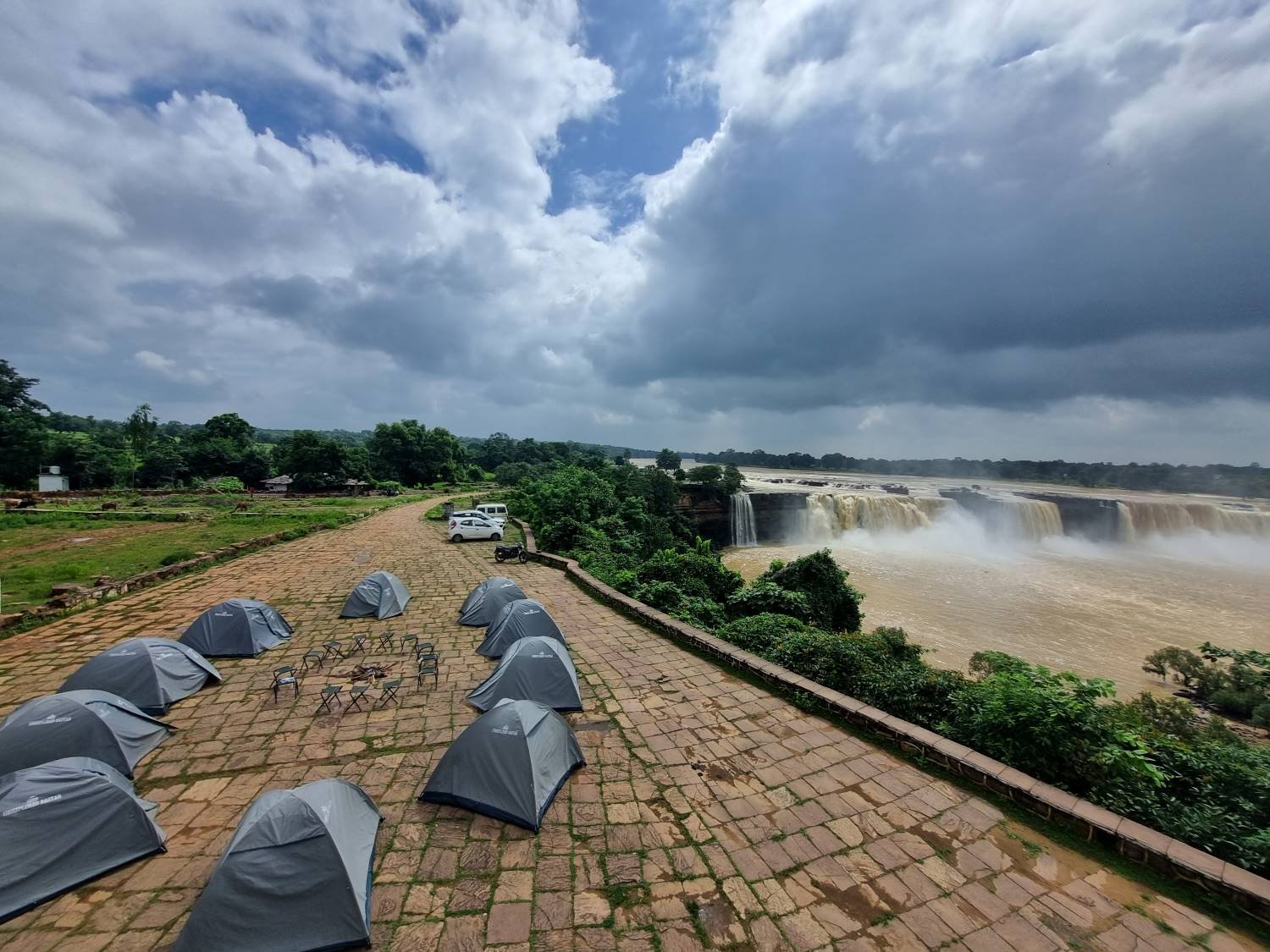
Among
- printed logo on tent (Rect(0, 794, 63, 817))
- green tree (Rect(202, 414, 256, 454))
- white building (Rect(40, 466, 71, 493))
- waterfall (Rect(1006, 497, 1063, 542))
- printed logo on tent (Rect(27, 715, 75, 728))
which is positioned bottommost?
waterfall (Rect(1006, 497, 1063, 542))

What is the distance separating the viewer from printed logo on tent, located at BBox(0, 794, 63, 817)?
11.2 ft

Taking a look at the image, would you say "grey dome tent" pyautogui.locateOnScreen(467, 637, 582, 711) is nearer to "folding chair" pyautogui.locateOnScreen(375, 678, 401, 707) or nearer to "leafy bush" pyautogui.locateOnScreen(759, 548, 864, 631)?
"folding chair" pyautogui.locateOnScreen(375, 678, 401, 707)

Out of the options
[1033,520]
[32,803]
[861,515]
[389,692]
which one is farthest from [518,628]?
[1033,520]

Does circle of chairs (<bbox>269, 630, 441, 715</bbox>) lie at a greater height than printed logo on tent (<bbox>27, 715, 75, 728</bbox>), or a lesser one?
lesser

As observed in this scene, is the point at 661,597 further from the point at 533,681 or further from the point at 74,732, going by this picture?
the point at 74,732

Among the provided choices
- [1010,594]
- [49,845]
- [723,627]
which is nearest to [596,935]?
[49,845]

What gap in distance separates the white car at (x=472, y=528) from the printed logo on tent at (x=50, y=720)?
15241 mm

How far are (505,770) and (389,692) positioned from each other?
2.97m

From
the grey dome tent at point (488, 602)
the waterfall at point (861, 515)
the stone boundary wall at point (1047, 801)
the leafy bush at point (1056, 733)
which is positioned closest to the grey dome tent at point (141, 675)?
the grey dome tent at point (488, 602)

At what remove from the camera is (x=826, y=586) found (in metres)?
13.4

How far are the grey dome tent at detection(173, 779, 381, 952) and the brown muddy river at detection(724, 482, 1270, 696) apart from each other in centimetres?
1507

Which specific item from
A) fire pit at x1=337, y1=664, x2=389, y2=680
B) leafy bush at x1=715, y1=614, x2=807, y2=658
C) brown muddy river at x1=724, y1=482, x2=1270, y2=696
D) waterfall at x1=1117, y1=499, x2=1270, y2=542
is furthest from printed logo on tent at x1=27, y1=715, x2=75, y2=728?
waterfall at x1=1117, y1=499, x2=1270, y2=542

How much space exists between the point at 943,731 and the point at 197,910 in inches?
253

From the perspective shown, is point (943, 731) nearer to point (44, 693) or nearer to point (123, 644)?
point (123, 644)
